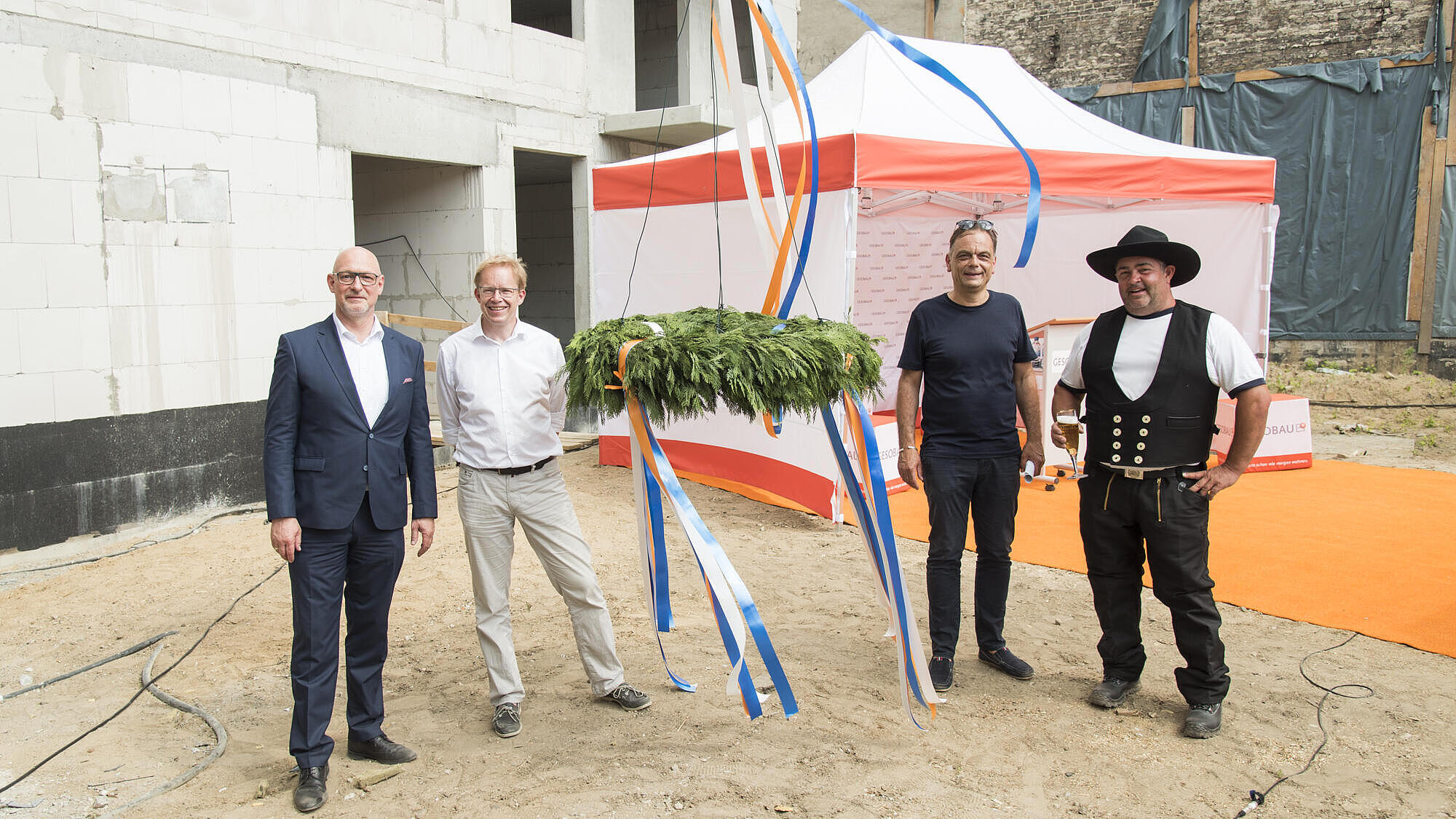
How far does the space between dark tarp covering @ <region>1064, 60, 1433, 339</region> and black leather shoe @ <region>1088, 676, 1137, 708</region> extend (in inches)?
433

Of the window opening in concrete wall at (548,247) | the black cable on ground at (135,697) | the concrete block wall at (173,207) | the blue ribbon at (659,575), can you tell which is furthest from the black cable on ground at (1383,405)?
the black cable on ground at (135,697)

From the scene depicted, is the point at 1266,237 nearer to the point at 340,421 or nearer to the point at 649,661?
the point at 649,661

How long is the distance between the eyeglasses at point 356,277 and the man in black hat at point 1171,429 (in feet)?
7.66

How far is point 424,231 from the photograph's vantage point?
8.67 metres

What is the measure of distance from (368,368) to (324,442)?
0.26 m

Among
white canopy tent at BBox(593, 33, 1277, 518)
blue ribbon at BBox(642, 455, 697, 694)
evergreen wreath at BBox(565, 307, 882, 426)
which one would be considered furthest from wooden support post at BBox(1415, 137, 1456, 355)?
blue ribbon at BBox(642, 455, 697, 694)

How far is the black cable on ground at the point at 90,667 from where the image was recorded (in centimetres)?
374

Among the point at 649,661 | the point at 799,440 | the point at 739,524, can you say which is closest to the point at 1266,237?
the point at 799,440

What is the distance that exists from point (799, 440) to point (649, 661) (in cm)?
260

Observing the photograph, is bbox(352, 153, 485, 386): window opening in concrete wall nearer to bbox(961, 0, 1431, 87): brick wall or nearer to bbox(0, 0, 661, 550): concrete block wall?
bbox(0, 0, 661, 550): concrete block wall

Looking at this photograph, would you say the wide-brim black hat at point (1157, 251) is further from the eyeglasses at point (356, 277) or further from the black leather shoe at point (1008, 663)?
the eyeglasses at point (356, 277)

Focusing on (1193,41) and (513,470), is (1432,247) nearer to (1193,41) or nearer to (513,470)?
(1193,41)

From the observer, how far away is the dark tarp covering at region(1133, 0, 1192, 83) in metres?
13.4

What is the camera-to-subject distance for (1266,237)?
7.75 metres
